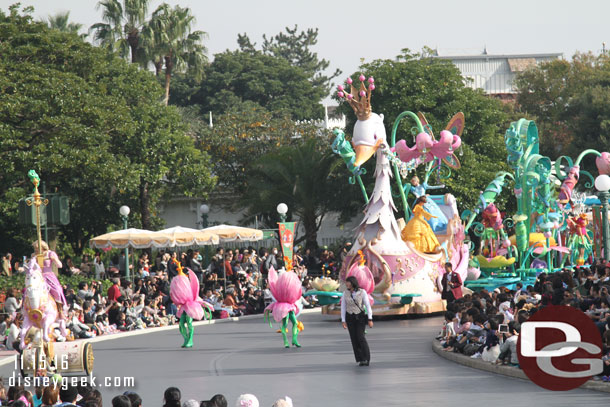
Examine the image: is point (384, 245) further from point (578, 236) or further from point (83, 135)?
point (83, 135)

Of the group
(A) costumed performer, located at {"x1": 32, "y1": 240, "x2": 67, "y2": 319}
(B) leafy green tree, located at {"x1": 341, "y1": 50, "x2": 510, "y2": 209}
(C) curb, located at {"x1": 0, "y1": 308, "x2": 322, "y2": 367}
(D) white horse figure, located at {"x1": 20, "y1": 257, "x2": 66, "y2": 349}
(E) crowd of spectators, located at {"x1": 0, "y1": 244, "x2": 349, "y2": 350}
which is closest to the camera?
(D) white horse figure, located at {"x1": 20, "y1": 257, "x2": 66, "y2": 349}

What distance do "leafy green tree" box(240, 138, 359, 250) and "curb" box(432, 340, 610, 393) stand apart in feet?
76.4

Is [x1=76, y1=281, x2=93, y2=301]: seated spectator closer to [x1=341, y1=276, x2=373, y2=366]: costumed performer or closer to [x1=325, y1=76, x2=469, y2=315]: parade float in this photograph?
[x1=325, y1=76, x2=469, y2=315]: parade float

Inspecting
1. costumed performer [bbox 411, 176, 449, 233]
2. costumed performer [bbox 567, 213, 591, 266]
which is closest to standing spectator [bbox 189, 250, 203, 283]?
costumed performer [bbox 411, 176, 449, 233]

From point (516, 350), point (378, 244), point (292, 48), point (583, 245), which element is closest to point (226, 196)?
point (583, 245)

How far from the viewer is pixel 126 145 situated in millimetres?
37875

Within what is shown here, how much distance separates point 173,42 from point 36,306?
32.8 meters

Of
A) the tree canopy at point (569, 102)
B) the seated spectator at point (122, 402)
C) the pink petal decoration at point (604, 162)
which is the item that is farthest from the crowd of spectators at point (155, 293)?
the tree canopy at point (569, 102)

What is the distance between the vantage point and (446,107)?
131 ft

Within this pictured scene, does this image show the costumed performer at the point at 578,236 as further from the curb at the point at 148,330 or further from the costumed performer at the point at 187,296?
the costumed performer at the point at 187,296

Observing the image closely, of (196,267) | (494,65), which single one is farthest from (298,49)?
(196,267)

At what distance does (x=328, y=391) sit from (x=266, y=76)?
174ft

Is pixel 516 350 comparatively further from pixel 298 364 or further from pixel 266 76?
pixel 266 76

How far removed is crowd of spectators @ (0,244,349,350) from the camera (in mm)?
23286
